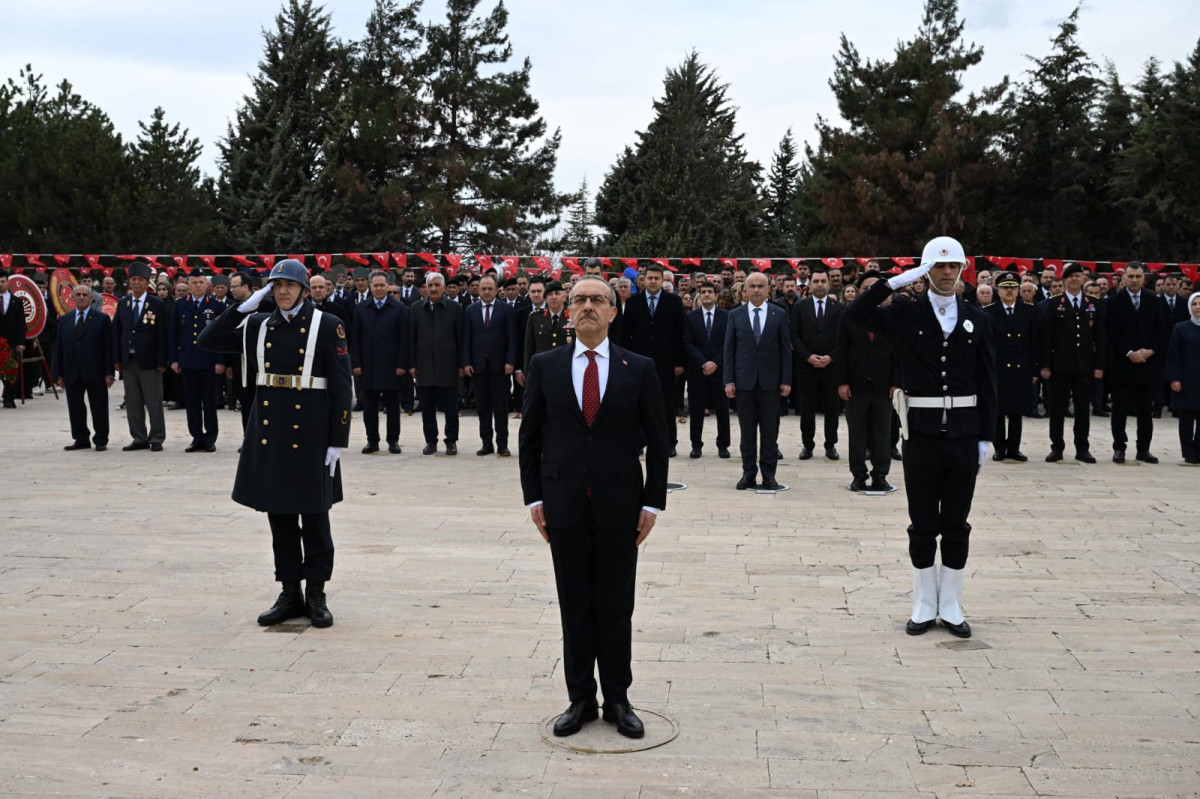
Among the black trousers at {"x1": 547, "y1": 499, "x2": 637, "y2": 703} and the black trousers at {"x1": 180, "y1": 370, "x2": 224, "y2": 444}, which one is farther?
the black trousers at {"x1": 180, "y1": 370, "x2": 224, "y2": 444}

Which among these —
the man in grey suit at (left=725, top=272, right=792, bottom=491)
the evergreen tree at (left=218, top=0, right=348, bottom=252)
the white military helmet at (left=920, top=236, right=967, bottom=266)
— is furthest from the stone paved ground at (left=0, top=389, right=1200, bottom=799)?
the evergreen tree at (left=218, top=0, right=348, bottom=252)

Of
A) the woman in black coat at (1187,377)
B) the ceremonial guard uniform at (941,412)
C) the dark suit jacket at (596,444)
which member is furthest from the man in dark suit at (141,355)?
the woman in black coat at (1187,377)

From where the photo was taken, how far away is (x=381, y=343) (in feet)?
52.3

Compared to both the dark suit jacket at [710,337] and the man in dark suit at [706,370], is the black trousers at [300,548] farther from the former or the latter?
the dark suit jacket at [710,337]

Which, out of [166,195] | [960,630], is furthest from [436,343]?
[166,195]

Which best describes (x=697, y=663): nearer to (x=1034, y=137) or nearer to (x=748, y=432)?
(x=748, y=432)

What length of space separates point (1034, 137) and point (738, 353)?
114 ft

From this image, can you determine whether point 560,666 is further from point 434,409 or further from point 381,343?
point 381,343

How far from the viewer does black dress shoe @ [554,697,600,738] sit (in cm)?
535

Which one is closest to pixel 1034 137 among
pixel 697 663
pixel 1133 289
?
pixel 1133 289

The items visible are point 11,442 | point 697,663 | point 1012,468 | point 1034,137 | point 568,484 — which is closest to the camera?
point 568,484

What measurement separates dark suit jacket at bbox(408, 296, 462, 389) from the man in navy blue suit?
6.2 inches

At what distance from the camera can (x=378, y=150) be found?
45031 mm

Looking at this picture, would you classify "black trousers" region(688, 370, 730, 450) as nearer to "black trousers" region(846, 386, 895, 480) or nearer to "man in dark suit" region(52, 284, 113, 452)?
"black trousers" region(846, 386, 895, 480)
